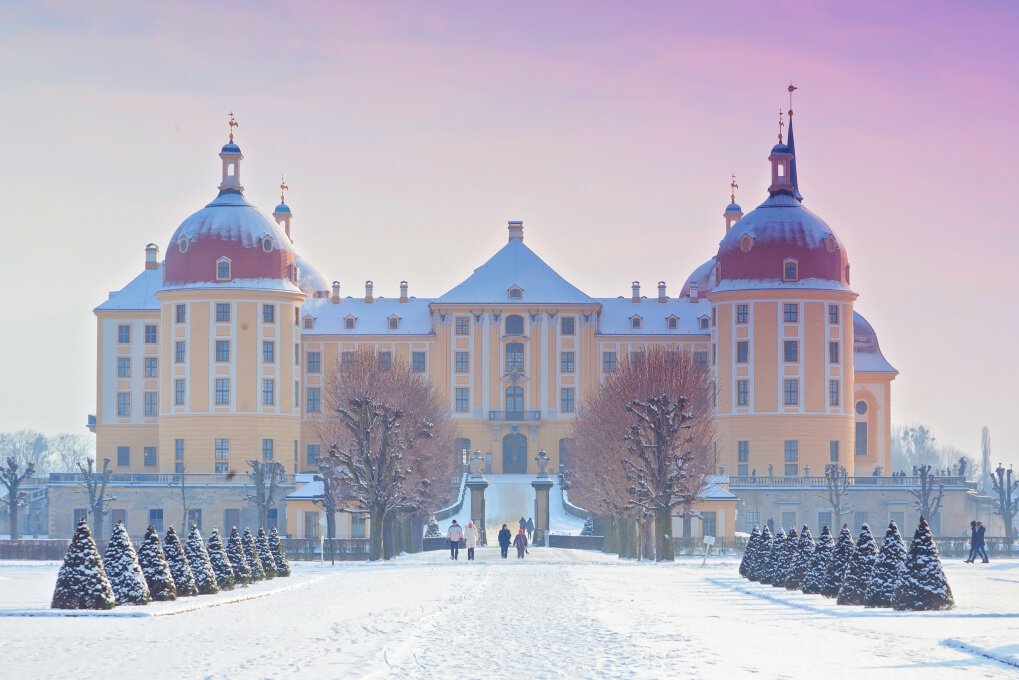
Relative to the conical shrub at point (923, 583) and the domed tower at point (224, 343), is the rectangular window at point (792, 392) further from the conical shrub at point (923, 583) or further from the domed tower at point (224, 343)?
the conical shrub at point (923, 583)

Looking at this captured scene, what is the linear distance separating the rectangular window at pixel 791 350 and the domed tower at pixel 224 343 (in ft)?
84.4

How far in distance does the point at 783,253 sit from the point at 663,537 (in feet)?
138

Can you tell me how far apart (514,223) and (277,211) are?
1810cm

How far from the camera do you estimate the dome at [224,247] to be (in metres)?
90.8

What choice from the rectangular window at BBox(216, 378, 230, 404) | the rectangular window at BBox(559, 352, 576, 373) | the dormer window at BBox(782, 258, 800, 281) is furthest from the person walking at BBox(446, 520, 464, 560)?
the rectangular window at BBox(559, 352, 576, 373)

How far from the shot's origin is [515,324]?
322 ft

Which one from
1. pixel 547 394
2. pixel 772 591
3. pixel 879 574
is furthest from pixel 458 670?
pixel 547 394

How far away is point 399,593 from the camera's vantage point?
3022 cm

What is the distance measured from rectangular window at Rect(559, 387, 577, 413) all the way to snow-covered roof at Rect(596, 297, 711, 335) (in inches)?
150

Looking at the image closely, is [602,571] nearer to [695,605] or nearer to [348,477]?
[695,605]

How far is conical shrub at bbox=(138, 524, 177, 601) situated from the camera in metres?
26.1

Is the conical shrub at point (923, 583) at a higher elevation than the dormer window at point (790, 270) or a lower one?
lower

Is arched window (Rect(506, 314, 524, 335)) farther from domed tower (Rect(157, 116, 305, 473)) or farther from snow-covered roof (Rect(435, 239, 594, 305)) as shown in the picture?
domed tower (Rect(157, 116, 305, 473))

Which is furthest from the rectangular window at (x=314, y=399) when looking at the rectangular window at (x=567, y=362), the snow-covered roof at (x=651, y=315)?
the snow-covered roof at (x=651, y=315)
